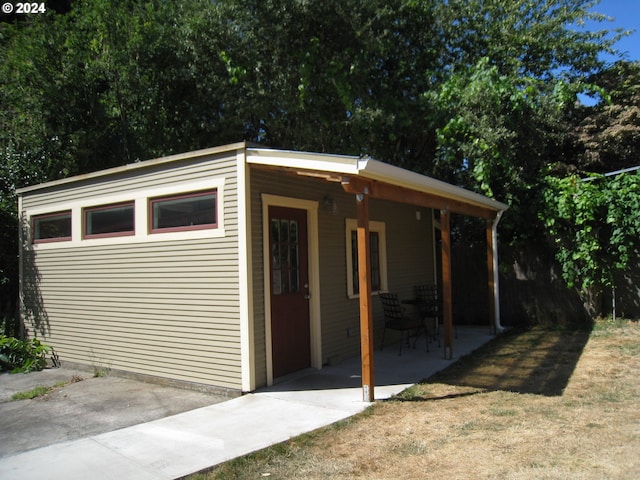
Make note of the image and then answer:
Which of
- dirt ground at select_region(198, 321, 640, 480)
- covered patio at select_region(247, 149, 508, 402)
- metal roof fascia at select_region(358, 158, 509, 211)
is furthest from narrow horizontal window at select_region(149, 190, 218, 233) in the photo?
dirt ground at select_region(198, 321, 640, 480)

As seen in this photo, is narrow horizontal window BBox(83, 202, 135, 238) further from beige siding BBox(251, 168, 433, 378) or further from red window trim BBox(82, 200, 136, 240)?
beige siding BBox(251, 168, 433, 378)

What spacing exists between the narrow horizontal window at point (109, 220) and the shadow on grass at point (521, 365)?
4337 mm

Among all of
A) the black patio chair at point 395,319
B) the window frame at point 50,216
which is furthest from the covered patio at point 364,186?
the window frame at point 50,216

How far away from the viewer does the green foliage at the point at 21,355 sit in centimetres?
798

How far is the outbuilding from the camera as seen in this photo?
5719 millimetres

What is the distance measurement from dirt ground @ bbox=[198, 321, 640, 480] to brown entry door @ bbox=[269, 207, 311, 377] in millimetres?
1570

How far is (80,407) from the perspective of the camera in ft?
18.6

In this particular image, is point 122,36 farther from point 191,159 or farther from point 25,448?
point 25,448

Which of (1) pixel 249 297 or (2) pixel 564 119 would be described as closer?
(1) pixel 249 297

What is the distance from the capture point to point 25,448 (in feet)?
14.4

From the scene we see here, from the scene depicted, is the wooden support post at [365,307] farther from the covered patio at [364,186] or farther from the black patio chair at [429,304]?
the black patio chair at [429,304]

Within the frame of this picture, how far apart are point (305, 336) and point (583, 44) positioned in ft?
32.0

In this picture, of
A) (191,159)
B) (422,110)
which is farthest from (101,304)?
(422,110)

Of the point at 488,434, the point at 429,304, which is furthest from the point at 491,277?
the point at 488,434
